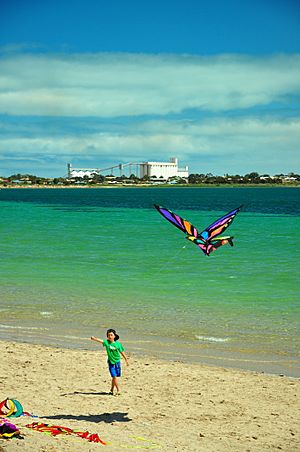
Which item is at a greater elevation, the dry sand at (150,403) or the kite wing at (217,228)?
the kite wing at (217,228)

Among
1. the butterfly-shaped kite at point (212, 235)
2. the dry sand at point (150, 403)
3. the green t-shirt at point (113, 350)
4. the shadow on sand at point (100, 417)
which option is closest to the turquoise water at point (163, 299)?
the dry sand at point (150, 403)

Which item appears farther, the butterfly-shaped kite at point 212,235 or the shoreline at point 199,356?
the shoreline at point 199,356

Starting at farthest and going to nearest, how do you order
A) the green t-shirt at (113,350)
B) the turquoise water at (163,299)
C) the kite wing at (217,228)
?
the turquoise water at (163,299)
the kite wing at (217,228)
the green t-shirt at (113,350)

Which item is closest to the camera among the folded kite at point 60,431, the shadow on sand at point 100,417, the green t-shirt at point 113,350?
the folded kite at point 60,431

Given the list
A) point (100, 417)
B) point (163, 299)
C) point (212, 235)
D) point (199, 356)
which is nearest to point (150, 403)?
point (100, 417)

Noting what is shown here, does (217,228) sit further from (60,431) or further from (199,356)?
(60,431)

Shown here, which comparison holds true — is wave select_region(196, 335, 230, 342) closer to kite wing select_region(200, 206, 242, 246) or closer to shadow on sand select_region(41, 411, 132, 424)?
kite wing select_region(200, 206, 242, 246)

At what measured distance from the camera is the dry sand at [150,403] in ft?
27.0

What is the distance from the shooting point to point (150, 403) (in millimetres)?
10047

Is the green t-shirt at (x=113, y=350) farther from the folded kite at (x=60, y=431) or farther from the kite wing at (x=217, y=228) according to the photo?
the kite wing at (x=217, y=228)

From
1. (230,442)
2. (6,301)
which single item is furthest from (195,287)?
(230,442)

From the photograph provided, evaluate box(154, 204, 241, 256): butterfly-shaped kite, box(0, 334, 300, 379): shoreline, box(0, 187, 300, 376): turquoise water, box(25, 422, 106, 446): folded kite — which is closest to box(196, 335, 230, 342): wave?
box(0, 187, 300, 376): turquoise water

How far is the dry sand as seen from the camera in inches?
324

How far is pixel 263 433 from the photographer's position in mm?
8734
